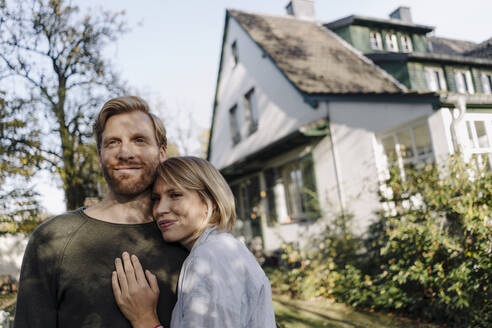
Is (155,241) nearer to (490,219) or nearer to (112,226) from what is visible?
(112,226)

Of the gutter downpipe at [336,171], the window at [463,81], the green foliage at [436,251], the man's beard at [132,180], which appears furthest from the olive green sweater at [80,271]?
the window at [463,81]

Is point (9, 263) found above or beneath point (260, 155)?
beneath

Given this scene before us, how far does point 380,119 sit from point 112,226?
22.6ft

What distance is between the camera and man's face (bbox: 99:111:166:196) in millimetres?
1768

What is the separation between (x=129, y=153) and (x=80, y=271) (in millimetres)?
531

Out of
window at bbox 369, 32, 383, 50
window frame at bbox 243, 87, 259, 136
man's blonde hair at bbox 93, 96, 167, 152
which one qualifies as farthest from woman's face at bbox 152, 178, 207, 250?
window at bbox 369, 32, 383, 50

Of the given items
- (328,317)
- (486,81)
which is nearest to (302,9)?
(486,81)

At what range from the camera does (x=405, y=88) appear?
33.8 feet

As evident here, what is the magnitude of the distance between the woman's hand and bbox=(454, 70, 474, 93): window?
12.2 m

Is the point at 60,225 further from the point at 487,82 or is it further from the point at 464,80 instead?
the point at 487,82

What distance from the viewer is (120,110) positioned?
73.0 inches

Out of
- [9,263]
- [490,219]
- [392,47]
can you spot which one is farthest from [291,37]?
[9,263]

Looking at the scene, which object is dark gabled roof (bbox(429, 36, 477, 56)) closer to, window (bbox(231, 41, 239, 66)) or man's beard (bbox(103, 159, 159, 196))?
window (bbox(231, 41, 239, 66))

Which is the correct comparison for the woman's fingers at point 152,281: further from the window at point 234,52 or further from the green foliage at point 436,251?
the window at point 234,52
